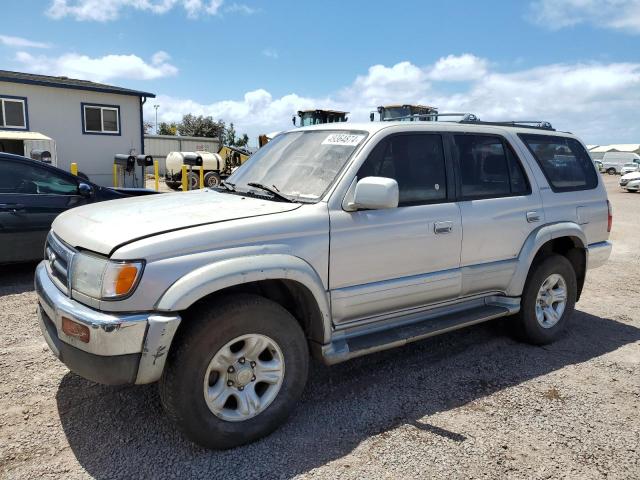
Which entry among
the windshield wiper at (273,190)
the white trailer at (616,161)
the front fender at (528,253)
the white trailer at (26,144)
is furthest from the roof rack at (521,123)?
the white trailer at (616,161)

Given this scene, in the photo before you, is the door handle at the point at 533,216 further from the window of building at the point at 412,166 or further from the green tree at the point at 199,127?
the green tree at the point at 199,127

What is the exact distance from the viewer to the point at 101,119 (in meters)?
18.5

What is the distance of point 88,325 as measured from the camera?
98.7 inches

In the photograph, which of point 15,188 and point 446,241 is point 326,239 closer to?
point 446,241

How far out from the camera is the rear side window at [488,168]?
396cm

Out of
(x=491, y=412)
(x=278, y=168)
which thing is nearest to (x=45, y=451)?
(x=278, y=168)

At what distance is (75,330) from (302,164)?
185 cm

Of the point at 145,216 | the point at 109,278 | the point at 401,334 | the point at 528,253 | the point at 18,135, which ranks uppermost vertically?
the point at 18,135

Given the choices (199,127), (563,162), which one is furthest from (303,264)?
(199,127)

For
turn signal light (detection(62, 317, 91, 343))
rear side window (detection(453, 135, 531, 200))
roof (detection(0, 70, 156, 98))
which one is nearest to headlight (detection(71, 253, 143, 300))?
→ turn signal light (detection(62, 317, 91, 343))

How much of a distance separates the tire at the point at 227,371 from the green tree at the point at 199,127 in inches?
2090

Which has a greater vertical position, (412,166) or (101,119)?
(101,119)

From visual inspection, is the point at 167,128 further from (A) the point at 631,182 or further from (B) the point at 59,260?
(B) the point at 59,260

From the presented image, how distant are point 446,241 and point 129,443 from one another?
2.47 metres
